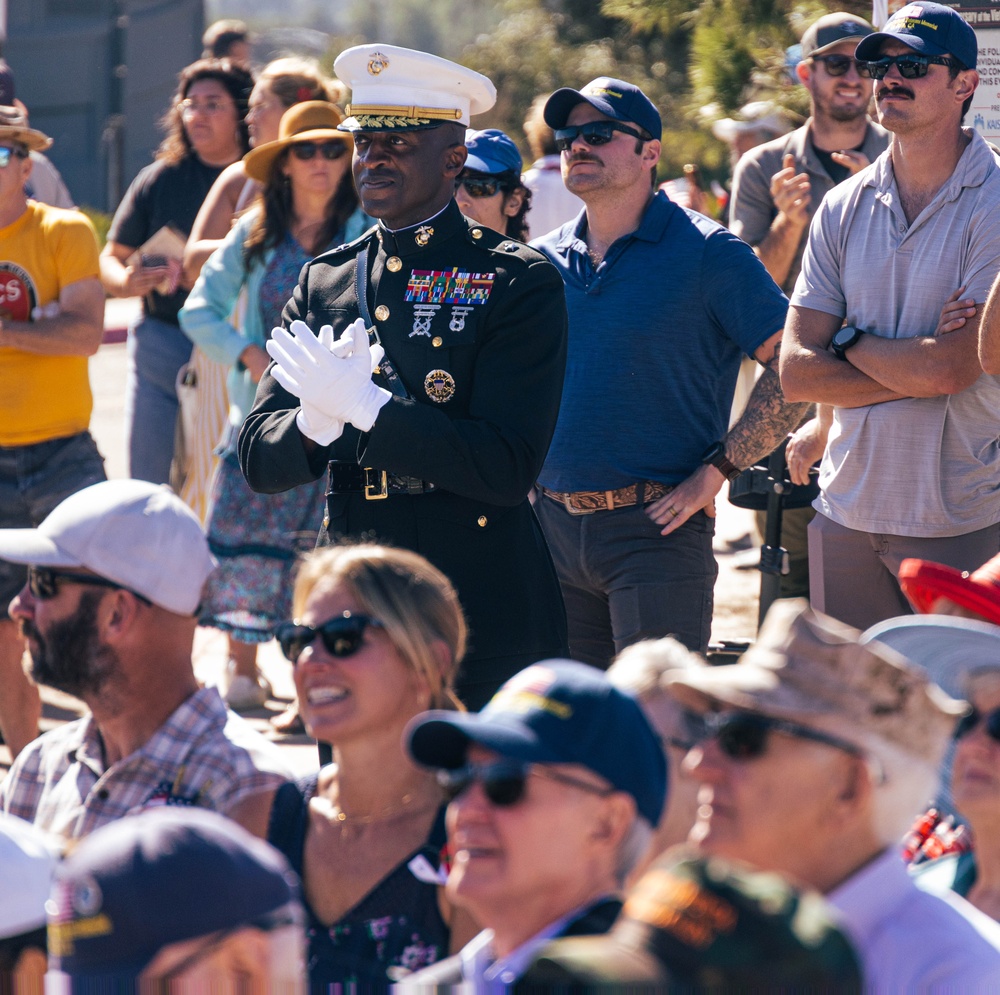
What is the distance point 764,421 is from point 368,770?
6.29 ft

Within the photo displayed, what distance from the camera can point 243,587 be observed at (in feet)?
18.7

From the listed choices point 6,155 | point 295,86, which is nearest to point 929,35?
point 295,86

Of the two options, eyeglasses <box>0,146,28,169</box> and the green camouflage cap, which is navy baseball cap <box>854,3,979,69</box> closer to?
eyeglasses <box>0,146,28,169</box>

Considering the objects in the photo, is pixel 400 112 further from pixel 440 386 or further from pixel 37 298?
pixel 37 298

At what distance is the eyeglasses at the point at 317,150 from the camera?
219 inches

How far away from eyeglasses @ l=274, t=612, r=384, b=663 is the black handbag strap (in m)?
0.76

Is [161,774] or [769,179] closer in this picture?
[161,774]

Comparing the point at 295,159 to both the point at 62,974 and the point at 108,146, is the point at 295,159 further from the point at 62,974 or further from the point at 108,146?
the point at 108,146

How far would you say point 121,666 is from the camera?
3047 millimetres

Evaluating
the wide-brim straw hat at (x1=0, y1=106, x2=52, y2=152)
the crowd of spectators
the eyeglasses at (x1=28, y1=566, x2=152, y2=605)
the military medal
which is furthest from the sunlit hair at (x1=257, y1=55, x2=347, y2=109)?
the eyeglasses at (x1=28, y1=566, x2=152, y2=605)

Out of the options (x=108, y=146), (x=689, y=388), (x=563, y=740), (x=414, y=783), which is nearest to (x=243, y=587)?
Answer: (x=689, y=388)

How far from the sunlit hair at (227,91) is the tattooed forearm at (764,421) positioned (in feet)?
9.56

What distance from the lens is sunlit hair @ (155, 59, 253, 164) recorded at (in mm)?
6582

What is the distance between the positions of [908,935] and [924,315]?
7.27 ft
